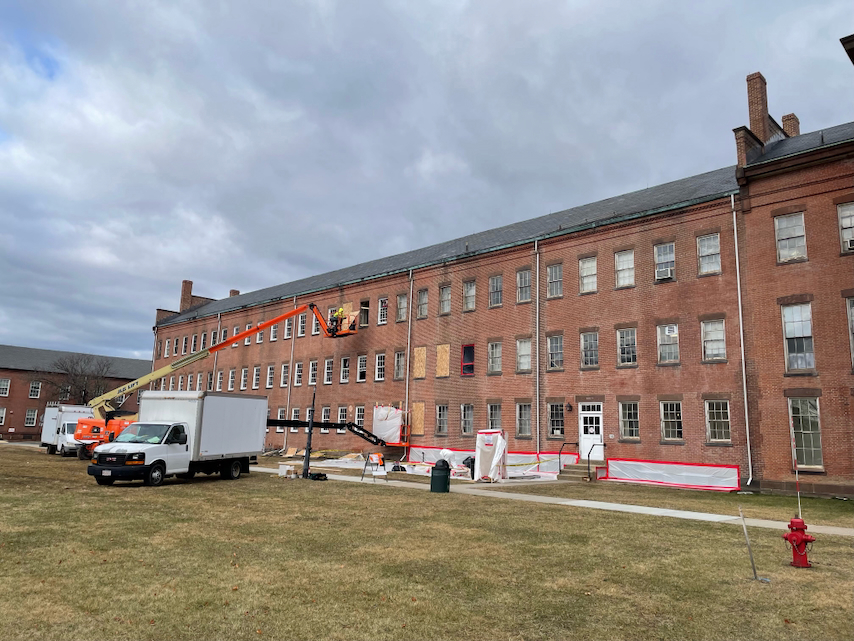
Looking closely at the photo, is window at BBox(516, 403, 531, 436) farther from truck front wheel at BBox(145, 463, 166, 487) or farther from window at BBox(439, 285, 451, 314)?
truck front wheel at BBox(145, 463, 166, 487)

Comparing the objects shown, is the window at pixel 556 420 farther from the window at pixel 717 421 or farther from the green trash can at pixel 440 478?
the green trash can at pixel 440 478

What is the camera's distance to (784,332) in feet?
78.1

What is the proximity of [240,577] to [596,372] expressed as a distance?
23.8m

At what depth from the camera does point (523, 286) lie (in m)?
33.6

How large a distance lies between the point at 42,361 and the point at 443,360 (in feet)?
223

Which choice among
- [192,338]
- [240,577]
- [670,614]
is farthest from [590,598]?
[192,338]

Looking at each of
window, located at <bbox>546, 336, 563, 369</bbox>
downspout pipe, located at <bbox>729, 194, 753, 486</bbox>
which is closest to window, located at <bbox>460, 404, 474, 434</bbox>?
window, located at <bbox>546, 336, 563, 369</bbox>

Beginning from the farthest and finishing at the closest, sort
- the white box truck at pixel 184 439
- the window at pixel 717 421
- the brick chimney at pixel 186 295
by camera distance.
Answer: the brick chimney at pixel 186 295 < the window at pixel 717 421 < the white box truck at pixel 184 439

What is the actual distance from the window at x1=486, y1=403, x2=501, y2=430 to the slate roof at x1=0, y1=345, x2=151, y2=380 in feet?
225

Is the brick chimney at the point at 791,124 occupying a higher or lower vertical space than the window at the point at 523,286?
higher

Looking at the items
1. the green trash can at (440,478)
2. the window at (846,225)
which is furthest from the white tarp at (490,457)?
the window at (846,225)

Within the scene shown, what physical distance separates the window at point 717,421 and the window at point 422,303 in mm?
18499

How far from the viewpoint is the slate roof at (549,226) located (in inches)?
1115

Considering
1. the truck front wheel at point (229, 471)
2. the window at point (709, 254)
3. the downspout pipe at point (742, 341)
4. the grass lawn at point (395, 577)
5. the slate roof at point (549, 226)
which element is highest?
the slate roof at point (549, 226)
